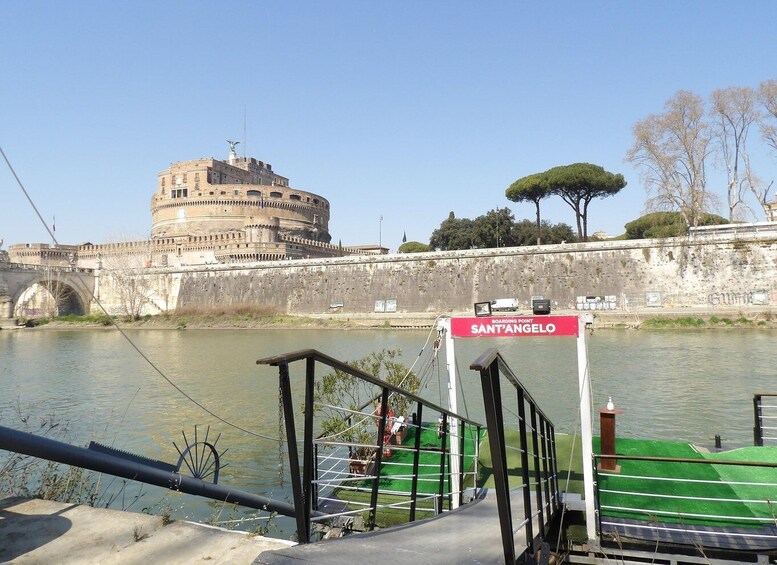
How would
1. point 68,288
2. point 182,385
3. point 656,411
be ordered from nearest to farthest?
1. point 656,411
2. point 182,385
3. point 68,288

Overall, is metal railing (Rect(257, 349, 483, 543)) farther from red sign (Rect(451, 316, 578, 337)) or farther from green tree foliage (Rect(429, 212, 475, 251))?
green tree foliage (Rect(429, 212, 475, 251))

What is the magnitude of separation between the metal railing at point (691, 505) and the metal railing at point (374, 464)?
52.3 inches

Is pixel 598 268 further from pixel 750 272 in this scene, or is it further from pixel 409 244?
pixel 409 244

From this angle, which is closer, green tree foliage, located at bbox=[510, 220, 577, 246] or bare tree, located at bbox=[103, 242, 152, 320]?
bare tree, located at bbox=[103, 242, 152, 320]

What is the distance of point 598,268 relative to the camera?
36.5 m

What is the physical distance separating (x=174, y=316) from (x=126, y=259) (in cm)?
1430

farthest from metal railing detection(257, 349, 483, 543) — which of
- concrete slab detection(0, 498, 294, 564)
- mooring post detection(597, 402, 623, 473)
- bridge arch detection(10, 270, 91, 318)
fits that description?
bridge arch detection(10, 270, 91, 318)

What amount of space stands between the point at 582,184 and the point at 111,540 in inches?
Result: 1885

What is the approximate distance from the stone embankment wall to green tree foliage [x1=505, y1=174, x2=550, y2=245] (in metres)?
10.9

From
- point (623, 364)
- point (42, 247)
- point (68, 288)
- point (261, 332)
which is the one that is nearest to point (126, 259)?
point (68, 288)

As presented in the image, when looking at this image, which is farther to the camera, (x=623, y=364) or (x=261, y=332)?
(x=261, y=332)

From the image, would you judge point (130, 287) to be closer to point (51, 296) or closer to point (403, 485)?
point (51, 296)

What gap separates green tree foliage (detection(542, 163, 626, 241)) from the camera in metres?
46.0

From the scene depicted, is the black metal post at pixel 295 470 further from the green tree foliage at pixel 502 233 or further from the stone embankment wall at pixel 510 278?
the green tree foliage at pixel 502 233
